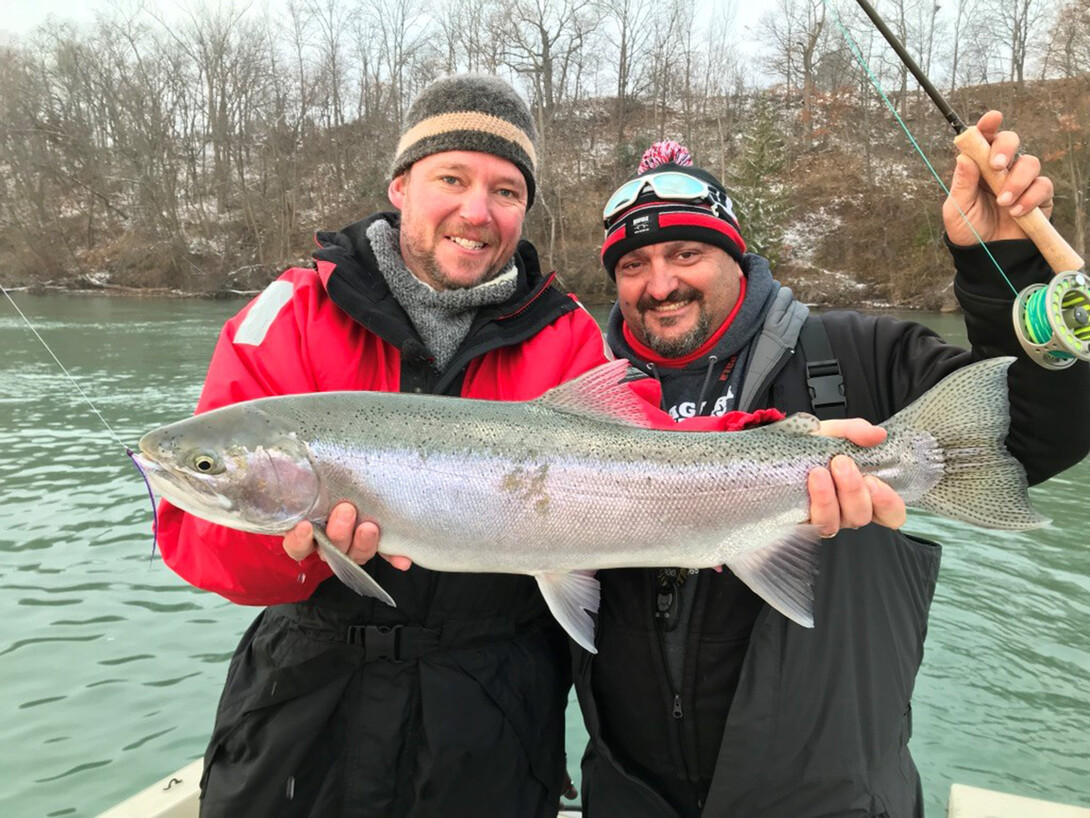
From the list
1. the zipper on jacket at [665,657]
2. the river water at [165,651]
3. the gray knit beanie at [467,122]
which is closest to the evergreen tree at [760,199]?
the river water at [165,651]

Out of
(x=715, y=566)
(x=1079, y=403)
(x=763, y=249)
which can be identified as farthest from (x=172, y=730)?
(x=763, y=249)

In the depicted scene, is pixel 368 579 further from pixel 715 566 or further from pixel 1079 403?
pixel 1079 403

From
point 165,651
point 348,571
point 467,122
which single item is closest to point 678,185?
point 467,122

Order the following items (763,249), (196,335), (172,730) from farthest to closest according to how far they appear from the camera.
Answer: (763,249) < (196,335) < (172,730)

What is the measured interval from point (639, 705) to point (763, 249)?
115 ft

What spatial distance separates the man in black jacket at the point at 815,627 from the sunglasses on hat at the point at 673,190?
2.13 feet

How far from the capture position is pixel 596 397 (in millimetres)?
2814

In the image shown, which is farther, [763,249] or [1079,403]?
[763,249]

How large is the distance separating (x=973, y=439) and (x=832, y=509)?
1.90ft

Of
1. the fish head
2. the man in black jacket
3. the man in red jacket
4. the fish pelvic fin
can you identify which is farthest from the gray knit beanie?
the fish pelvic fin

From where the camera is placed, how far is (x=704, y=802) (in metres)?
2.87

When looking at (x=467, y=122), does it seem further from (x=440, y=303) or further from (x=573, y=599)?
(x=573, y=599)

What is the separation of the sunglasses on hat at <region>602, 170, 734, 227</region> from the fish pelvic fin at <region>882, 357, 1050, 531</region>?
1.43 m

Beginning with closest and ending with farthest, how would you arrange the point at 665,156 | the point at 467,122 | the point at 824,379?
the point at 824,379 < the point at 467,122 < the point at 665,156
